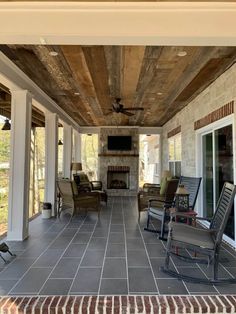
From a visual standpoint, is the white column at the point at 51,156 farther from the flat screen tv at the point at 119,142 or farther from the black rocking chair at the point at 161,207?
the flat screen tv at the point at 119,142

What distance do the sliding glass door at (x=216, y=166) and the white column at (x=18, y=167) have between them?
10.5ft

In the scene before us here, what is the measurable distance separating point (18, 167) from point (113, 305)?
8.59ft

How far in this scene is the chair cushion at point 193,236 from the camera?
281 centimetres

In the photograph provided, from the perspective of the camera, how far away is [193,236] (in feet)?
9.48

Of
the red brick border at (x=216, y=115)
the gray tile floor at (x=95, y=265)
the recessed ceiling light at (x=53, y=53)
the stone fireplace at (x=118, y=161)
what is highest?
the recessed ceiling light at (x=53, y=53)

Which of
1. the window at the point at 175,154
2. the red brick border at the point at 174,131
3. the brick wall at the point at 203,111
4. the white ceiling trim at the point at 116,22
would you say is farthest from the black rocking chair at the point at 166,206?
the white ceiling trim at the point at 116,22

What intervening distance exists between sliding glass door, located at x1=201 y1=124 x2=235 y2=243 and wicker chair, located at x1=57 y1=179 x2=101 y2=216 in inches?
90.8

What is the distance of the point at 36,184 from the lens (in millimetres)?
8328

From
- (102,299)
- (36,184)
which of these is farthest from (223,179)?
(36,184)

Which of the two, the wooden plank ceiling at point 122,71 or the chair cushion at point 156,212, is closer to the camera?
the wooden plank ceiling at point 122,71

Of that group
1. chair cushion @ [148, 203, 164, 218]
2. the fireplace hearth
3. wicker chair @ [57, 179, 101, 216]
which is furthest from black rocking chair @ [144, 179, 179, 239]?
the fireplace hearth

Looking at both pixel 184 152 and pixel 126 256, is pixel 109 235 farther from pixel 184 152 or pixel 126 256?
pixel 184 152

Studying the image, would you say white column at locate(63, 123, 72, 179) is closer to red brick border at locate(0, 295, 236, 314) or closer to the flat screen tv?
the flat screen tv

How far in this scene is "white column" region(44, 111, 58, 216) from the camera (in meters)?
5.86
